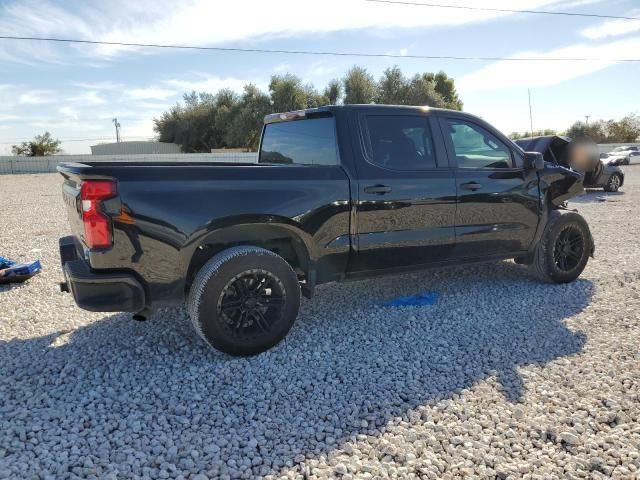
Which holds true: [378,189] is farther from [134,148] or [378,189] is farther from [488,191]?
[134,148]

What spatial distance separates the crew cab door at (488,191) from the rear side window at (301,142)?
1197 mm

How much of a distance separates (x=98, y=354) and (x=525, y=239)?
4.30 metres

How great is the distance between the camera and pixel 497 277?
596cm

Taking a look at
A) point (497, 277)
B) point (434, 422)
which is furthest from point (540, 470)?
point (497, 277)

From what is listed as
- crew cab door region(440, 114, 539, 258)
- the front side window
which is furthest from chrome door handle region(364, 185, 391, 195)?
the front side window

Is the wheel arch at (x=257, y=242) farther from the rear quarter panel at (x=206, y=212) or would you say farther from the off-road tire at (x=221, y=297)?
the off-road tire at (x=221, y=297)

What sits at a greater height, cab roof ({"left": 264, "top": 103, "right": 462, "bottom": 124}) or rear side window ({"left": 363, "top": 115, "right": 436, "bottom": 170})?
cab roof ({"left": 264, "top": 103, "right": 462, "bottom": 124})

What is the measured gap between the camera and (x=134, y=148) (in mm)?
53719

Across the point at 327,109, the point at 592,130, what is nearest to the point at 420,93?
the point at 592,130

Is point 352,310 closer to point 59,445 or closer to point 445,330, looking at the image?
point 445,330

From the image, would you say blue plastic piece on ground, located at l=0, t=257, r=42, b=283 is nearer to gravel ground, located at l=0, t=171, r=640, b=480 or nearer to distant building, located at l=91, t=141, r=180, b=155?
gravel ground, located at l=0, t=171, r=640, b=480

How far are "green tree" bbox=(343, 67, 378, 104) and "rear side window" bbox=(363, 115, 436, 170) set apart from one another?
4034 cm

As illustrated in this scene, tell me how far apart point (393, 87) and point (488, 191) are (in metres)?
42.6

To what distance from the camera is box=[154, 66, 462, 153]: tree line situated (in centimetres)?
4359
